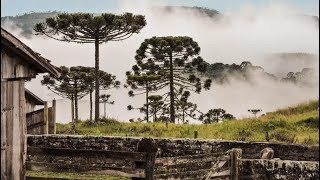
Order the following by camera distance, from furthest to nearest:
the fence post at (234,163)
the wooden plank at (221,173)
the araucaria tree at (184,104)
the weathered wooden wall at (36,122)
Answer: the araucaria tree at (184,104)
the weathered wooden wall at (36,122)
the fence post at (234,163)
the wooden plank at (221,173)

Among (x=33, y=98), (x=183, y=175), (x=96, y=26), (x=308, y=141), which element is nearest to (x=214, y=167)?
(x=183, y=175)

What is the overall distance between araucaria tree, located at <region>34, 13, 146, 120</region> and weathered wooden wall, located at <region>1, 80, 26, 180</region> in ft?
70.9

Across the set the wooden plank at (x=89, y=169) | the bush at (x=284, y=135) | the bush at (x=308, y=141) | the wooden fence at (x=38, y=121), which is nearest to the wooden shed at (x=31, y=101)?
the wooden fence at (x=38, y=121)

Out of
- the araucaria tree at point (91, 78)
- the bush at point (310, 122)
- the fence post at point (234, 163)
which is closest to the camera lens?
the fence post at point (234, 163)

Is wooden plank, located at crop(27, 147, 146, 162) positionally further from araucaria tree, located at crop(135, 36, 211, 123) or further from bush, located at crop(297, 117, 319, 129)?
araucaria tree, located at crop(135, 36, 211, 123)

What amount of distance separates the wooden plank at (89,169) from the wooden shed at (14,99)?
13.6 inches

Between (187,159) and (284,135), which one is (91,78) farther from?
(187,159)

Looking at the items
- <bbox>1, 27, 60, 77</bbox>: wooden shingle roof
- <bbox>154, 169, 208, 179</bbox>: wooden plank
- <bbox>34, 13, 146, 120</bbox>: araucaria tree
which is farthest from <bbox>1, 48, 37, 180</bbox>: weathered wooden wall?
<bbox>34, 13, 146, 120</bbox>: araucaria tree

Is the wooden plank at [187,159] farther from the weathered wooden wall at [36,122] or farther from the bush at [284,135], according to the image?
the weathered wooden wall at [36,122]

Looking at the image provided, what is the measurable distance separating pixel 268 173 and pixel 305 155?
4.10m

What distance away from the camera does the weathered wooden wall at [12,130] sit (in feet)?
34.0

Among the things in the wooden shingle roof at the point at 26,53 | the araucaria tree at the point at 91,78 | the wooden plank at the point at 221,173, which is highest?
the araucaria tree at the point at 91,78

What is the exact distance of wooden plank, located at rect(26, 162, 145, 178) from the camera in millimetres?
10641

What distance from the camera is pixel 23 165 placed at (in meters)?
10.8
